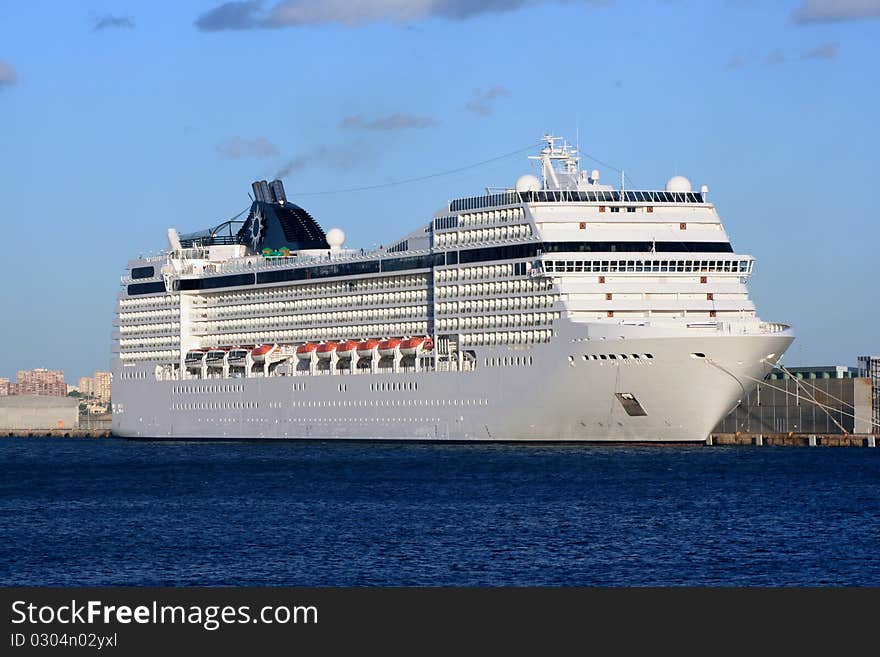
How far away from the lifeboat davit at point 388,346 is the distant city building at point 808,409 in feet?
57.5

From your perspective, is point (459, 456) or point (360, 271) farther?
point (360, 271)

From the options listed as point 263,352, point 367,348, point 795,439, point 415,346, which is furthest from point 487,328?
point 263,352

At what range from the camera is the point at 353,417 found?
9169 centimetres

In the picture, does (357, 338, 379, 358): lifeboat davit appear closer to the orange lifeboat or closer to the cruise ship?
the cruise ship

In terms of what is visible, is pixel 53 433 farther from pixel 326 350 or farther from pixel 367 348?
pixel 367 348

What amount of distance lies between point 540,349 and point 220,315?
109 feet

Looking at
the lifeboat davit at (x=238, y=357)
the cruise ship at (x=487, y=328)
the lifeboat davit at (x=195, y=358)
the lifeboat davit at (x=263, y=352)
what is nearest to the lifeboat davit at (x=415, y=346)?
the cruise ship at (x=487, y=328)

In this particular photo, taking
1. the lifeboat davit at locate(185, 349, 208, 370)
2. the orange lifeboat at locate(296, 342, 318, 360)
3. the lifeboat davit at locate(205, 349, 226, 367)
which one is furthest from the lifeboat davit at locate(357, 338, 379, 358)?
the lifeboat davit at locate(185, 349, 208, 370)

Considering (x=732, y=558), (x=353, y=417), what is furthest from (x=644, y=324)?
(x=732, y=558)

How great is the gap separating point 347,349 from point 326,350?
204 cm

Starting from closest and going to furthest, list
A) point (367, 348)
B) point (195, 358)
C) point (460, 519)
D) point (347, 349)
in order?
1. point (460, 519)
2. point (367, 348)
3. point (347, 349)
4. point (195, 358)

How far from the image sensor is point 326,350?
9600 cm

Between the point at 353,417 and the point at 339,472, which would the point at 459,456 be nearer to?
the point at 339,472

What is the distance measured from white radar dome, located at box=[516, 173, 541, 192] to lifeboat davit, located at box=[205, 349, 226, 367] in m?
26.4
